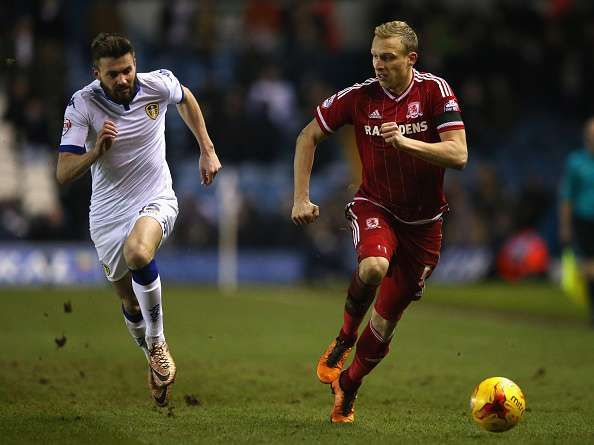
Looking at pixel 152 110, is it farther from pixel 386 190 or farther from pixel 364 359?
pixel 364 359

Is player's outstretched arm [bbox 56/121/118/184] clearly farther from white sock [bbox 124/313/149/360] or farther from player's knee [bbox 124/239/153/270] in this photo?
white sock [bbox 124/313/149/360]

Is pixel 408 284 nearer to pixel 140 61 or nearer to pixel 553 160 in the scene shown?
pixel 140 61

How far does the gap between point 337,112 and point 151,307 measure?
1.93m

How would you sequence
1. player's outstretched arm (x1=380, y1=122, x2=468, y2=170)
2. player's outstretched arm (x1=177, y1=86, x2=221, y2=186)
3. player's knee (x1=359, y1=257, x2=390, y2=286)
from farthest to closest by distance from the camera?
player's outstretched arm (x1=177, y1=86, x2=221, y2=186) → player's knee (x1=359, y1=257, x2=390, y2=286) → player's outstretched arm (x1=380, y1=122, x2=468, y2=170)

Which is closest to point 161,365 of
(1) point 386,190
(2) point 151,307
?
Answer: (2) point 151,307

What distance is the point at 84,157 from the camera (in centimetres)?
748

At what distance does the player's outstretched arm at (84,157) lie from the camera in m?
7.32

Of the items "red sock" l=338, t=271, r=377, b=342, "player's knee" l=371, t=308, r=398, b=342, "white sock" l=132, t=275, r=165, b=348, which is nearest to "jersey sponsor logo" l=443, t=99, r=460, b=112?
"red sock" l=338, t=271, r=377, b=342

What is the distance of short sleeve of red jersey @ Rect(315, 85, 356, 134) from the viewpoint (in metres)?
7.71

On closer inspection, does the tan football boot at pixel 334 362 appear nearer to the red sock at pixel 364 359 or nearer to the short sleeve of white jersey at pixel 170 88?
the red sock at pixel 364 359

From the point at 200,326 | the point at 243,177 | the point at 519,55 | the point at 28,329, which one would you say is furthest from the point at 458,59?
the point at 28,329

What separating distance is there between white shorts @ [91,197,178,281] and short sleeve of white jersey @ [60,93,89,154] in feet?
2.32

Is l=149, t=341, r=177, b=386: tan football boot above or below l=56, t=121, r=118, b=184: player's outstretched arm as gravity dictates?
below

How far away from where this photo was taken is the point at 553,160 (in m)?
25.8
